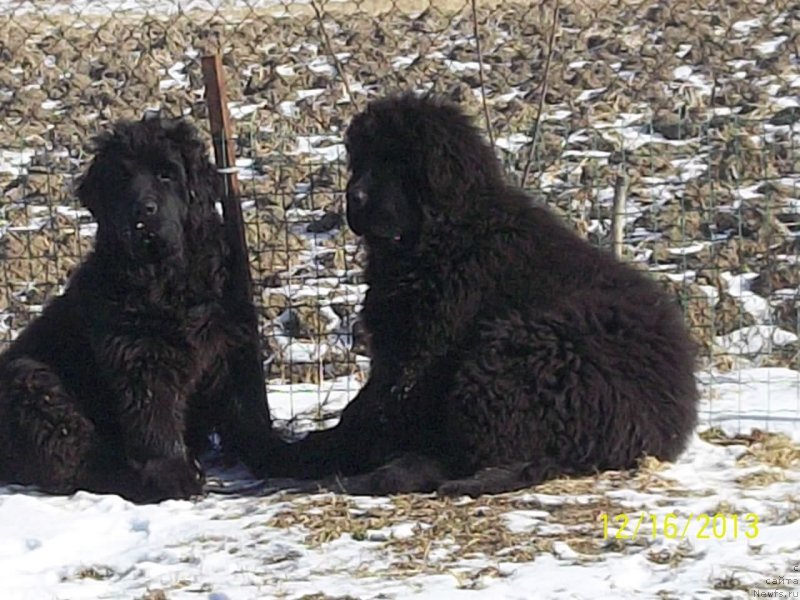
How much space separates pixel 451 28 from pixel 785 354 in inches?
419

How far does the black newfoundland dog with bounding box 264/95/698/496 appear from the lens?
6152 millimetres

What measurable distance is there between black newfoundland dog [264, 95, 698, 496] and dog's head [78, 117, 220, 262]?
2.48 ft

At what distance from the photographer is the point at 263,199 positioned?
11.2 metres

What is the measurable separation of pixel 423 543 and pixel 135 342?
1846 mm

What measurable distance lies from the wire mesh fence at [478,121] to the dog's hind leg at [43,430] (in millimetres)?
1833

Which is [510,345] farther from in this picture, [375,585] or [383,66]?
[383,66]

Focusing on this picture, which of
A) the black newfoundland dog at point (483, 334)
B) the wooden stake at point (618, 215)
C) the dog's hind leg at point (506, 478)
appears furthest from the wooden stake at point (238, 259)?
the wooden stake at point (618, 215)

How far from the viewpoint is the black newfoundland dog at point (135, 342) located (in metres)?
6.36

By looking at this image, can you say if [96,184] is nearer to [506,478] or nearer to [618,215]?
[506,478]

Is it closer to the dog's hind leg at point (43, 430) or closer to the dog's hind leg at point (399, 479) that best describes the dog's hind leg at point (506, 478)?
the dog's hind leg at point (399, 479)

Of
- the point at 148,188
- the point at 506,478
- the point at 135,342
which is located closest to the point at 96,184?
the point at 148,188

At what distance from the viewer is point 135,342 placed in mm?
6422
